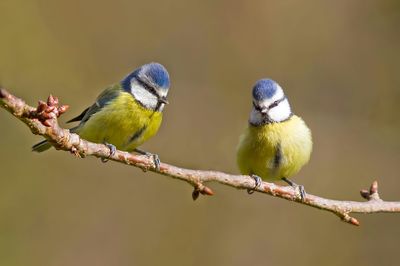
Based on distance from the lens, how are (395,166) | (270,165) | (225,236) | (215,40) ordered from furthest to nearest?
(215,40) < (395,166) < (225,236) < (270,165)

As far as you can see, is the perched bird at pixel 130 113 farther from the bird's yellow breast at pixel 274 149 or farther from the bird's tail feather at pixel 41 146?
the bird's yellow breast at pixel 274 149

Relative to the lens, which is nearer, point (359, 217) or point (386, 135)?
point (359, 217)

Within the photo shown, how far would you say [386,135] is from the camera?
7.00m

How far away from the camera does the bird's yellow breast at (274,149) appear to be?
4512mm

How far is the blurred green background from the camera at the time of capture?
18.9 ft

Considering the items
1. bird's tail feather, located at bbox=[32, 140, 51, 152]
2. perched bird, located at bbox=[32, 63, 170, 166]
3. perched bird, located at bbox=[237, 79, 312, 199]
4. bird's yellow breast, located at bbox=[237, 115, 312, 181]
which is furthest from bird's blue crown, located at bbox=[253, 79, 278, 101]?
bird's tail feather, located at bbox=[32, 140, 51, 152]

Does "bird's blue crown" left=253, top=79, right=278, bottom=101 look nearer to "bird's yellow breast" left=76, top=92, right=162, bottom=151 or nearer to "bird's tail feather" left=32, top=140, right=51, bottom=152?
"bird's yellow breast" left=76, top=92, right=162, bottom=151

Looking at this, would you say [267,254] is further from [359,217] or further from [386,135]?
[386,135]

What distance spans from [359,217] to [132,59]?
2687 millimetres

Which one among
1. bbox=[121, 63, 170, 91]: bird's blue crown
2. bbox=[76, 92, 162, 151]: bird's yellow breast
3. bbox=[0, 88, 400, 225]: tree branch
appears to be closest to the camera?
bbox=[0, 88, 400, 225]: tree branch

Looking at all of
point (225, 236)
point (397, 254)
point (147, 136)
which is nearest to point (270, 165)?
point (147, 136)

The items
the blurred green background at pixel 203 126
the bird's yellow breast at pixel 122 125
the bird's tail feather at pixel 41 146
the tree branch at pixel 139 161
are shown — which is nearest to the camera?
the tree branch at pixel 139 161

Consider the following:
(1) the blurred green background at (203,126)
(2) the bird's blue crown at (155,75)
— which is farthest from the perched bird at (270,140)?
(1) the blurred green background at (203,126)

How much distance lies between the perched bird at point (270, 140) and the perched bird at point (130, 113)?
0.61 meters
